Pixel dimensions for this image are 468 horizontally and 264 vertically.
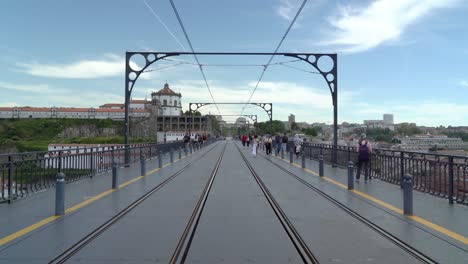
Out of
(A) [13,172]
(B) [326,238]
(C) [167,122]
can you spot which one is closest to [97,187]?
(A) [13,172]

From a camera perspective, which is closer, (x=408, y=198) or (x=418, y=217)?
(x=418, y=217)

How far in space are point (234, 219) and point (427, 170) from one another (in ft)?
20.7

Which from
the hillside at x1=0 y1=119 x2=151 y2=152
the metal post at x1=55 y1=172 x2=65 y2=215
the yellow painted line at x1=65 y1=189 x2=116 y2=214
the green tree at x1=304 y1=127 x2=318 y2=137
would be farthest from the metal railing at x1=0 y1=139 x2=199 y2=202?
the hillside at x1=0 y1=119 x2=151 y2=152

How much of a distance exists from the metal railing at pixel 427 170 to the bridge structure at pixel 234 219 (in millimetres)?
38

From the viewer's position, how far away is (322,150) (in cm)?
2409

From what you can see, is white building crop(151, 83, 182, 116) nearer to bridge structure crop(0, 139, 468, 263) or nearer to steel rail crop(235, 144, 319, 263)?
bridge structure crop(0, 139, 468, 263)

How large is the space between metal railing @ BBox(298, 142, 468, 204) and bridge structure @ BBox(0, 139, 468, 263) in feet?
0.13

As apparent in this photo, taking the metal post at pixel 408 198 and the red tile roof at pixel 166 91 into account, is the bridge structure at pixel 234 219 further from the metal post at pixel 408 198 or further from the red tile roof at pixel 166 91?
the red tile roof at pixel 166 91

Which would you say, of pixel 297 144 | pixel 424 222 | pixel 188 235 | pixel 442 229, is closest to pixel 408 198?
pixel 424 222

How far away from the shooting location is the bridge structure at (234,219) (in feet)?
19.4

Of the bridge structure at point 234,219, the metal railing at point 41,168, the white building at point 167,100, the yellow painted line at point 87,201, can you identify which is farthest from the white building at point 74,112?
the yellow painted line at point 87,201

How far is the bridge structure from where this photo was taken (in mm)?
5910

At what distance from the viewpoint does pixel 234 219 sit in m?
8.35

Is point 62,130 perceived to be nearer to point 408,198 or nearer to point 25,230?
point 25,230
